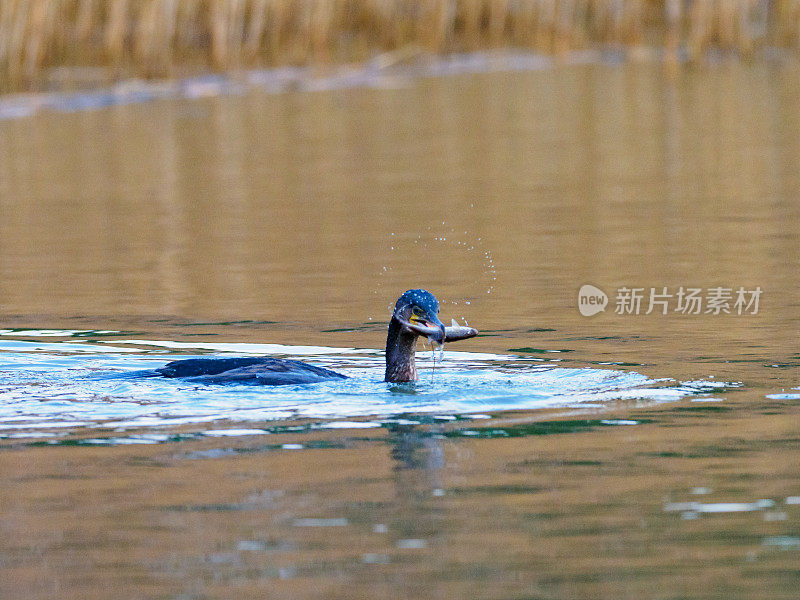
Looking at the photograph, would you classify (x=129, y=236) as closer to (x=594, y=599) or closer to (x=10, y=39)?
(x=594, y=599)

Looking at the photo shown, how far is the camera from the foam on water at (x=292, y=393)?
6.70 m

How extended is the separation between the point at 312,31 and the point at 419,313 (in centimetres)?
1947

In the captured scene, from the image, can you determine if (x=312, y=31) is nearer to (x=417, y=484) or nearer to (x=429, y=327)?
(x=429, y=327)

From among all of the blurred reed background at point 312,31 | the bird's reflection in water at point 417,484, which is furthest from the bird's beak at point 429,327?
the blurred reed background at point 312,31

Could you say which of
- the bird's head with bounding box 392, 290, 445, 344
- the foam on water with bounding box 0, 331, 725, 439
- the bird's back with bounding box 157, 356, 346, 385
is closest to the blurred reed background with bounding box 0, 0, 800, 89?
the foam on water with bounding box 0, 331, 725, 439

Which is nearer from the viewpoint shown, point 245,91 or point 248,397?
point 248,397

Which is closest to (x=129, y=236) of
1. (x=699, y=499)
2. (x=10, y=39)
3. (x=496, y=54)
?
(x=699, y=499)

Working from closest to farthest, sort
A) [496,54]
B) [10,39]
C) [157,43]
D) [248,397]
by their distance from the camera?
[248,397], [10,39], [157,43], [496,54]

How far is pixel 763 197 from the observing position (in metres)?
13.8

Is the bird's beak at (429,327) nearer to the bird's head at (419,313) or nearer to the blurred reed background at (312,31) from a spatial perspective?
the bird's head at (419,313)

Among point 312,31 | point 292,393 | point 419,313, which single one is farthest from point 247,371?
point 312,31

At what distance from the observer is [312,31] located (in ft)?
86.4

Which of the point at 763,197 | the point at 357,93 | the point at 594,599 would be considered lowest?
the point at 594,599

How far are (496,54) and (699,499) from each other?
76.9 feet
